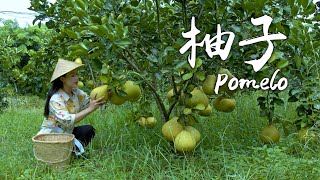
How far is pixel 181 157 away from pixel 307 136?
2.54 feet

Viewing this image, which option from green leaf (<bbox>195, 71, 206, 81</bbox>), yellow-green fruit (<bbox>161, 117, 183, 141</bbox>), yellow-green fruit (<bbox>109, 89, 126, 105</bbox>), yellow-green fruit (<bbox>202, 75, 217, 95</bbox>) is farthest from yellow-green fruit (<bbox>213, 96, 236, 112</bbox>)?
yellow-green fruit (<bbox>109, 89, 126, 105</bbox>)

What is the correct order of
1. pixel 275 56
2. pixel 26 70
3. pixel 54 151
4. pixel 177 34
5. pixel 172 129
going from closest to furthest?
pixel 275 56 < pixel 172 129 < pixel 54 151 < pixel 177 34 < pixel 26 70

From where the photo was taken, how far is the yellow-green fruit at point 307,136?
8.14 ft

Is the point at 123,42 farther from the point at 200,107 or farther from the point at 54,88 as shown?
the point at 54,88

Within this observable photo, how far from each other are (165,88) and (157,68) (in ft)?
9.59

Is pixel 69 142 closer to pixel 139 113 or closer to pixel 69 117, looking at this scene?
pixel 69 117

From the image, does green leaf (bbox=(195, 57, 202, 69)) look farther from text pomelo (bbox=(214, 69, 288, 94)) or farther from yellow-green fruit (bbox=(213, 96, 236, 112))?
yellow-green fruit (bbox=(213, 96, 236, 112))

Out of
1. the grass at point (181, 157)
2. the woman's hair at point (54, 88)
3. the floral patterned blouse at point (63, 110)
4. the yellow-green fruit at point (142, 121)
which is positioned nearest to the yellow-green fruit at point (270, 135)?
the grass at point (181, 157)

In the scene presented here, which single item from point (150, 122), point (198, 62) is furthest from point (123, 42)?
point (150, 122)

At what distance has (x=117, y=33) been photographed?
2059 mm

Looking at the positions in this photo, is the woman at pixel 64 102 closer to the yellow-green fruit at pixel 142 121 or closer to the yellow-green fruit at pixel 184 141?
the yellow-green fruit at pixel 142 121

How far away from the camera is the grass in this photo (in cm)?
221

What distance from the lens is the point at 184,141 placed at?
Result: 7.42ft

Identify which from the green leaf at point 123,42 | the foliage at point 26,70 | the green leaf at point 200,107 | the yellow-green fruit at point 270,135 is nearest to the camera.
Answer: the green leaf at point 123,42
